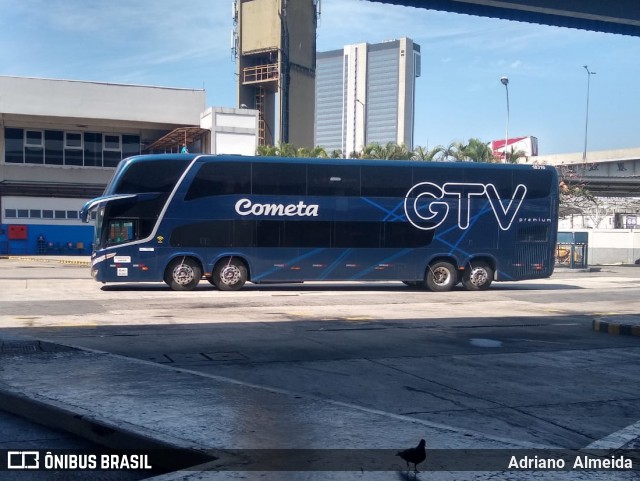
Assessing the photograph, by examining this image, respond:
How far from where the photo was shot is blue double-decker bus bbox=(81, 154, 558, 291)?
821 inches

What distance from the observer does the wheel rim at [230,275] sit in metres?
21.7

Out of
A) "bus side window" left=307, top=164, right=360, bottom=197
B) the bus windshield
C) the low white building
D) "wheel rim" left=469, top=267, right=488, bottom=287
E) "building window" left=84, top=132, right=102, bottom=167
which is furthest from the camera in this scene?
"building window" left=84, top=132, right=102, bottom=167

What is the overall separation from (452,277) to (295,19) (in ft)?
214

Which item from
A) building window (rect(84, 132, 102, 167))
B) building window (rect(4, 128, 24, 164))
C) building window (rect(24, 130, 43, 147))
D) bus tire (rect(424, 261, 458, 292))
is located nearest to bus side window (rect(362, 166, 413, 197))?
bus tire (rect(424, 261, 458, 292))

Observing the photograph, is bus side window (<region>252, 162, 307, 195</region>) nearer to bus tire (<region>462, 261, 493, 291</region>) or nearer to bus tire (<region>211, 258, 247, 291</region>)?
bus tire (<region>211, 258, 247, 291</region>)

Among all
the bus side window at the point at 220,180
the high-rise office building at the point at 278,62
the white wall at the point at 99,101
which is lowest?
the bus side window at the point at 220,180

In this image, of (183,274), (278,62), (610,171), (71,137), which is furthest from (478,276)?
(278,62)

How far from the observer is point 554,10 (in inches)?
567

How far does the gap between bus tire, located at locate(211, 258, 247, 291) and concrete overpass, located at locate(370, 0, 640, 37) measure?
34.4 feet

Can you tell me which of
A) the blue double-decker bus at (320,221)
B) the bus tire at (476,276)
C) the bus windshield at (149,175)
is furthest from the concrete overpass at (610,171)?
the bus windshield at (149,175)

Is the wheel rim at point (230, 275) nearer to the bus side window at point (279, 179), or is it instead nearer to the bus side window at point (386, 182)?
the bus side window at point (279, 179)

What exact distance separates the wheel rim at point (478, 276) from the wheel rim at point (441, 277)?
2.98 ft

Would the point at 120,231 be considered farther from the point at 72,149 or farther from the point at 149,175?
the point at 72,149

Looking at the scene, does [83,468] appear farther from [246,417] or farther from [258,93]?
[258,93]
